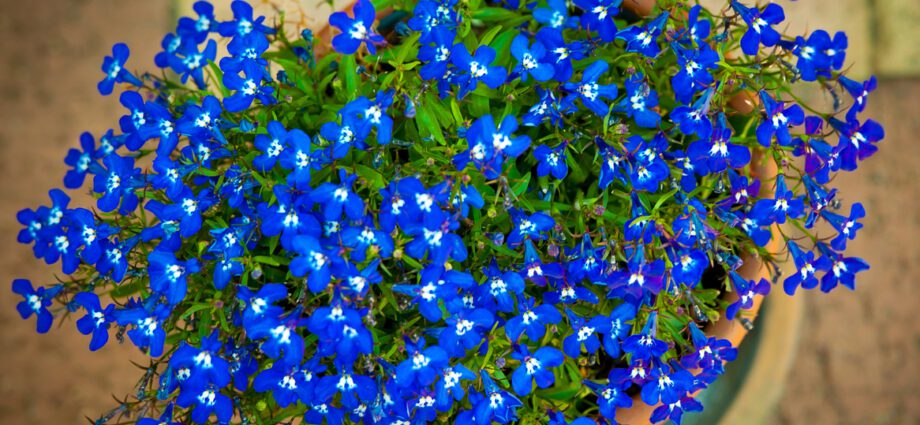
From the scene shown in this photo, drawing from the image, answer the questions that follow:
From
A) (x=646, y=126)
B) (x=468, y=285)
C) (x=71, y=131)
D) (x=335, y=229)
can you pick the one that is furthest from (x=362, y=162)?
(x=71, y=131)

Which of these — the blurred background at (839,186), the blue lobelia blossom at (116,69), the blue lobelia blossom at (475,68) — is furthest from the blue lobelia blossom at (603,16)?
the blurred background at (839,186)

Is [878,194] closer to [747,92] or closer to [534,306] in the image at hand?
[747,92]

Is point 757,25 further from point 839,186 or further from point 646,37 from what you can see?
point 839,186

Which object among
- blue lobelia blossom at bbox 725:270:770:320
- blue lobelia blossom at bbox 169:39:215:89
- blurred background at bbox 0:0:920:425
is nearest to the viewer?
blue lobelia blossom at bbox 725:270:770:320

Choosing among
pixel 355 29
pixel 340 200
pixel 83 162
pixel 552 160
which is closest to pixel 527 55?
pixel 552 160

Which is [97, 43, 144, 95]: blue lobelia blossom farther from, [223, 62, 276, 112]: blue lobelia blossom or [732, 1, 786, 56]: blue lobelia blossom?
[732, 1, 786, 56]: blue lobelia blossom

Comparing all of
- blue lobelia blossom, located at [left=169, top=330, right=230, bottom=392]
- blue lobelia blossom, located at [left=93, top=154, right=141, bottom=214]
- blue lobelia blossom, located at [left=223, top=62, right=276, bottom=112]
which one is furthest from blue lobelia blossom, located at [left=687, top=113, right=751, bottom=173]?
blue lobelia blossom, located at [left=93, top=154, right=141, bottom=214]

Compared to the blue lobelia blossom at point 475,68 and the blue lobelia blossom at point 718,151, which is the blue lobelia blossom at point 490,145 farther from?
the blue lobelia blossom at point 718,151
